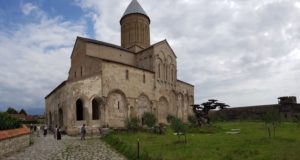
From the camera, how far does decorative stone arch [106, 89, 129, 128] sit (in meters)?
26.0

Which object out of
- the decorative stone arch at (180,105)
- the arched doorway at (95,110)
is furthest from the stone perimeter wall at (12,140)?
the decorative stone arch at (180,105)

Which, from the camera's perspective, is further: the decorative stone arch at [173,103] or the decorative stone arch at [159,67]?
the decorative stone arch at [173,103]

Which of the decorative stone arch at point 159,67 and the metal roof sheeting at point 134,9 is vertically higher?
the metal roof sheeting at point 134,9

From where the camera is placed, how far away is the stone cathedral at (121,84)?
2380cm

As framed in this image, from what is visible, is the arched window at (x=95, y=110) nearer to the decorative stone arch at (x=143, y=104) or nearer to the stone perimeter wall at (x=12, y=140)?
the decorative stone arch at (x=143, y=104)

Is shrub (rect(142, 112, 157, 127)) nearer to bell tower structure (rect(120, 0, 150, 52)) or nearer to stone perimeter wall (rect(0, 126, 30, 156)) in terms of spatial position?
stone perimeter wall (rect(0, 126, 30, 156))

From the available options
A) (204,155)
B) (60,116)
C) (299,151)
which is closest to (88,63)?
(60,116)

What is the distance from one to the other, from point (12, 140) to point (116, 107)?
1398 cm

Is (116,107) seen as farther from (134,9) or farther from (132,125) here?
(134,9)

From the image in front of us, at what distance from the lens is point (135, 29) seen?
36.5m

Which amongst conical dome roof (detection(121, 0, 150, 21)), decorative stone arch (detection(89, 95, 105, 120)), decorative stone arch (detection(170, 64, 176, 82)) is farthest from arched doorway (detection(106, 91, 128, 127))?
conical dome roof (detection(121, 0, 150, 21))

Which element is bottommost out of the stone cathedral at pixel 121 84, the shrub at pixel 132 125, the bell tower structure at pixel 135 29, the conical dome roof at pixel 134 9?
the shrub at pixel 132 125

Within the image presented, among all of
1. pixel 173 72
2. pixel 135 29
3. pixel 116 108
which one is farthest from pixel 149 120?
pixel 135 29

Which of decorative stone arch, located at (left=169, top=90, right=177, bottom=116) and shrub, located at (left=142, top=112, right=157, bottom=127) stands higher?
decorative stone arch, located at (left=169, top=90, right=177, bottom=116)
